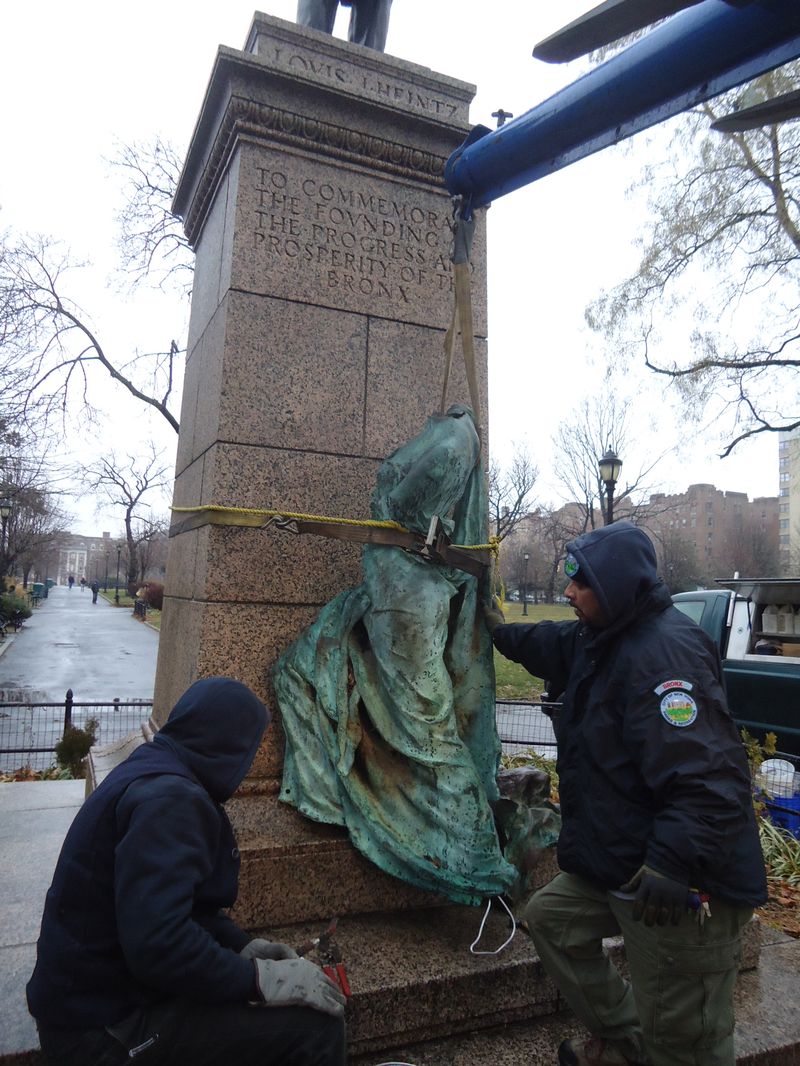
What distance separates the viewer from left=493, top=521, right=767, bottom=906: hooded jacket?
2172mm

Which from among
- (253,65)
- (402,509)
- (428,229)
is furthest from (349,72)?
(402,509)

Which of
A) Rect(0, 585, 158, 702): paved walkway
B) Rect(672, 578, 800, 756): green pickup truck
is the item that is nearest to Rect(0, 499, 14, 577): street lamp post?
Rect(0, 585, 158, 702): paved walkway

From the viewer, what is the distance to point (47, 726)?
41.6 ft

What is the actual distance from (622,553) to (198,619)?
7.21 feet

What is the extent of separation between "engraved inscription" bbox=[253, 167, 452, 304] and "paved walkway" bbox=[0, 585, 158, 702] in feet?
43.5

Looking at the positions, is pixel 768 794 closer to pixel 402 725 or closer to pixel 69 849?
pixel 402 725

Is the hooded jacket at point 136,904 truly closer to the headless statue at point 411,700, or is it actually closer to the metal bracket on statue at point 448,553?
the headless statue at point 411,700

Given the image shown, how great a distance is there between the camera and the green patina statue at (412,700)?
3244 millimetres

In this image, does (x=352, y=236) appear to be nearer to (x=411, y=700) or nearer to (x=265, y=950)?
(x=411, y=700)

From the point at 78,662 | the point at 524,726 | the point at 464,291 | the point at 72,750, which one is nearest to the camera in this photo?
the point at 464,291

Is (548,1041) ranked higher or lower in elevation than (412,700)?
lower

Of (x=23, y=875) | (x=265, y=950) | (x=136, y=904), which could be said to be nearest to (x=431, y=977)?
(x=265, y=950)

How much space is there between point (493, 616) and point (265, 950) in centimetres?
187

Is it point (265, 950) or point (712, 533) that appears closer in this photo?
point (265, 950)
